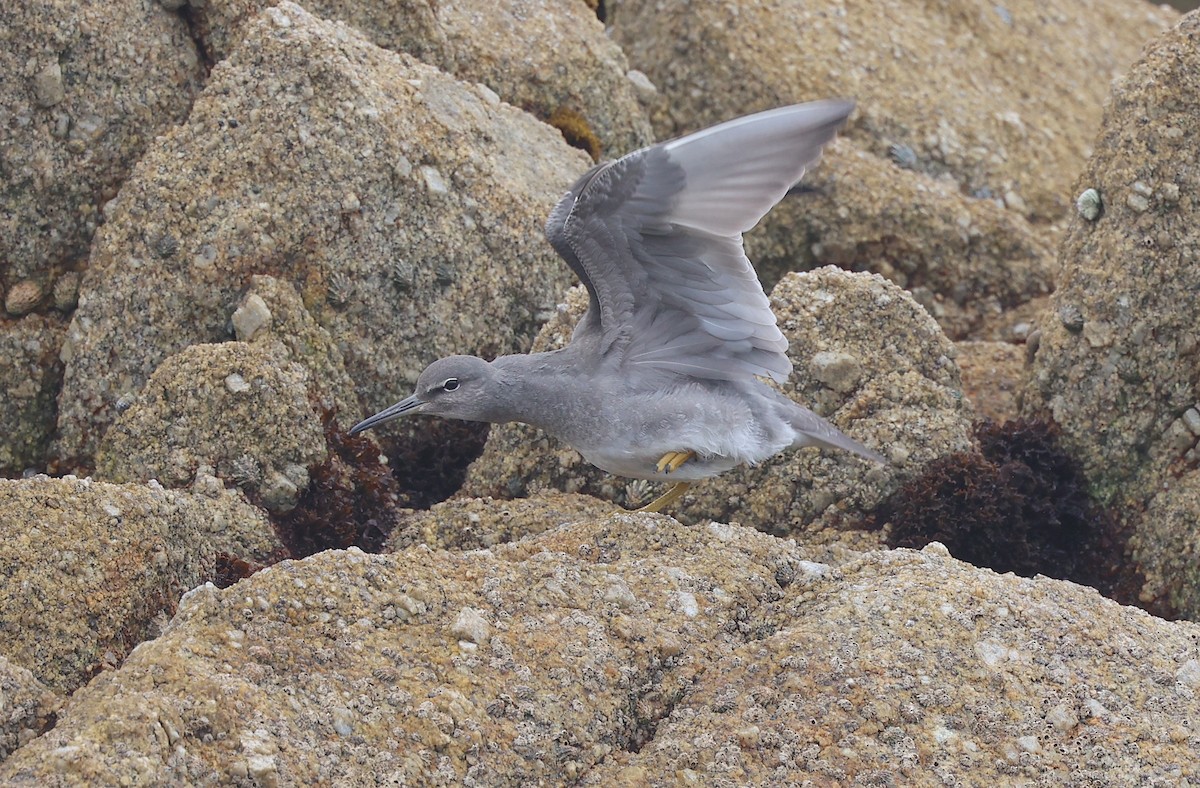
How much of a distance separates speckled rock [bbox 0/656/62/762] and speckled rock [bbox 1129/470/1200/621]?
4877 mm

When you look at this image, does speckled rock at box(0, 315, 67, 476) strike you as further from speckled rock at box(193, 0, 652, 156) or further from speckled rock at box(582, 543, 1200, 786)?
speckled rock at box(582, 543, 1200, 786)

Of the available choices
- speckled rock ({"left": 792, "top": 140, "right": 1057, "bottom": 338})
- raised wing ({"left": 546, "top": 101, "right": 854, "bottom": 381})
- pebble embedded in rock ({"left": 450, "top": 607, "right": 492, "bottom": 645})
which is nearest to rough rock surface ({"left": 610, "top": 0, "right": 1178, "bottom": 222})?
speckled rock ({"left": 792, "top": 140, "right": 1057, "bottom": 338})

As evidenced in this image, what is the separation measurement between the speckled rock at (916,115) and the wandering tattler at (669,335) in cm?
224

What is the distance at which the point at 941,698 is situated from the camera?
4984 millimetres

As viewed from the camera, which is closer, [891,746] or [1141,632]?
[891,746]

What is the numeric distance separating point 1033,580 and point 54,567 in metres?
3.85

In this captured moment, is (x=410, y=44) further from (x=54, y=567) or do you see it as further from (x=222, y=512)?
(x=54, y=567)

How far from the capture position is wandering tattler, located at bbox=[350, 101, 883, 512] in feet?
21.0

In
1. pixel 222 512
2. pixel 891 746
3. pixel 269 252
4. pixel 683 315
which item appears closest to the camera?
pixel 891 746

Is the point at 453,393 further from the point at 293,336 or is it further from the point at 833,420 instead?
the point at 833,420

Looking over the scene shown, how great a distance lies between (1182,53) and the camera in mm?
7289

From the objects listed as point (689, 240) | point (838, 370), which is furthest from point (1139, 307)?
point (689, 240)

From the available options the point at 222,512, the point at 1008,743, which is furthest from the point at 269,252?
the point at 1008,743

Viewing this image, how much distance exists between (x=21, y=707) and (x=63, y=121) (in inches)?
155
